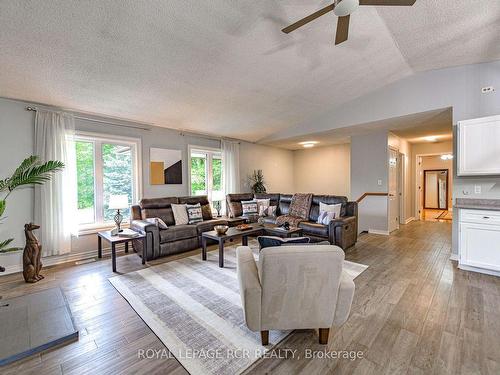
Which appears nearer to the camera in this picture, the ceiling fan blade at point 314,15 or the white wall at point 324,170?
the ceiling fan blade at point 314,15

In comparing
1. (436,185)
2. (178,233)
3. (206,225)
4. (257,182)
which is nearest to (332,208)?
(206,225)

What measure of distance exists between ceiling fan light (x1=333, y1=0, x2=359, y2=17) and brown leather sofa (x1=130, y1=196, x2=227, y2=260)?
3.64 metres

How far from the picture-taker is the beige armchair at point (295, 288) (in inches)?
59.7

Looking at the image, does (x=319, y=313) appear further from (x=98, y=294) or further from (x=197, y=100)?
(x=197, y=100)

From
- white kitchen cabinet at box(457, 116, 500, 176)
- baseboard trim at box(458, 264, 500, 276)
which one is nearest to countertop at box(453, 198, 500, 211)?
white kitchen cabinet at box(457, 116, 500, 176)

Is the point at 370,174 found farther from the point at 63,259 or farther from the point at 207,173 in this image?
the point at 63,259

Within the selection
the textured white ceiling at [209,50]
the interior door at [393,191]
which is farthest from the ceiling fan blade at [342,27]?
the interior door at [393,191]

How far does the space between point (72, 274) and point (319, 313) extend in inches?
134

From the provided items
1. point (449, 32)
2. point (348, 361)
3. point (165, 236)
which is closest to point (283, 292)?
point (348, 361)

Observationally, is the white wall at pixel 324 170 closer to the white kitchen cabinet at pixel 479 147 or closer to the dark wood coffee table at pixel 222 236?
the white kitchen cabinet at pixel 479 147

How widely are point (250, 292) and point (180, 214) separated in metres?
3.33

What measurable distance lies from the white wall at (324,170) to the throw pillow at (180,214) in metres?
4.85

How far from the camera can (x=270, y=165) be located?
295 inches

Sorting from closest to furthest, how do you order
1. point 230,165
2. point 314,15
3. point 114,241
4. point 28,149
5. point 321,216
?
point 314,15
point 114,241
point 28,149
point 321,216
point 230,165
